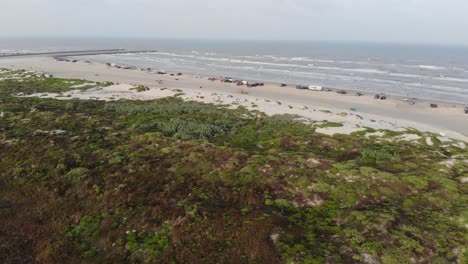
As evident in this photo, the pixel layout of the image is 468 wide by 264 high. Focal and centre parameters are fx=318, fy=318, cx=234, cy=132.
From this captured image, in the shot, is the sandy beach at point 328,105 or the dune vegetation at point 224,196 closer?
the dune vegetation at point 224,196

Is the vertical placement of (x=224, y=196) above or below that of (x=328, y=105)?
below

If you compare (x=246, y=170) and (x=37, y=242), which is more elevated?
(x=246, y=170)

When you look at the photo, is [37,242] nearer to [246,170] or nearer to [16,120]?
[246,170]

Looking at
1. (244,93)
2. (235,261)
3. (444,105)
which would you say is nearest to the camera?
(235,261)

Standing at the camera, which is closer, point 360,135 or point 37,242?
point 37,242

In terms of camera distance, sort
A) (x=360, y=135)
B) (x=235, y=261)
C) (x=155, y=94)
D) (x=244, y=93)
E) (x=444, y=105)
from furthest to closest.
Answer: (x=244, y=93) → (x=444, y=105) → (x=155, y=94) → (x=360, y=135) → (x=235, y=261)

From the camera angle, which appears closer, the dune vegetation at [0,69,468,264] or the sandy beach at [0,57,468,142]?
the dune vegetation at [0,69,468,264]

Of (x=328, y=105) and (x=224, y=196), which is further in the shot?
(x=328, y=105)

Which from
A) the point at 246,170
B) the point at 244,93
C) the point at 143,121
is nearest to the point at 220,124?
the point at 143,121
